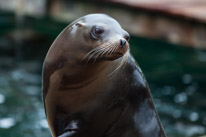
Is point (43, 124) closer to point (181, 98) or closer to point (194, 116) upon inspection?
point (194, 116)

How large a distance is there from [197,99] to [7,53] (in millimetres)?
3387

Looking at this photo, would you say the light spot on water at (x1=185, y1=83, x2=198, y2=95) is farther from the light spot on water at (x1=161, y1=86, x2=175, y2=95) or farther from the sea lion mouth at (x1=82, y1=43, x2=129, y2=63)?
the sea lion mouth at (x1=82, y1=43, x2=129, y2=63)

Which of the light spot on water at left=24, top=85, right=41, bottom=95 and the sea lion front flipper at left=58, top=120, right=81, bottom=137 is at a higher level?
the sea lion front flipper at left=58, top=120, right=81, bottom=137

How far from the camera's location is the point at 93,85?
3.75 meters

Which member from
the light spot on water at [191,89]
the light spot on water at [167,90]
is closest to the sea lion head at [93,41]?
the light spot on water at [167,90]

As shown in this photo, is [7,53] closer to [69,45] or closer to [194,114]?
[194,114]

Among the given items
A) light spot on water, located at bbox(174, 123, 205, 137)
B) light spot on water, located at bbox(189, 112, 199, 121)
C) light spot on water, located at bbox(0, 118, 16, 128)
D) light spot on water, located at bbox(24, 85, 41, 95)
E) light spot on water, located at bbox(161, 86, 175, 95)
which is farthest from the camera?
light spot on water, located at bbox(161, 86, 175, 95)

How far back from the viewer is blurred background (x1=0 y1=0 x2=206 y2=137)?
23.6 feet

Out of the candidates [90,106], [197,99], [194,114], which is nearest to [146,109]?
[90,106]

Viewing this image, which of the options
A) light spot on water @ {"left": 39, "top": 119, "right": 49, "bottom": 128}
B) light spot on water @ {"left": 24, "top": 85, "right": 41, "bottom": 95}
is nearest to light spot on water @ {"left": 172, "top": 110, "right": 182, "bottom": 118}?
light spot on water @ {"left": 39, "top": 119, "right": 49, "bottom": 128}

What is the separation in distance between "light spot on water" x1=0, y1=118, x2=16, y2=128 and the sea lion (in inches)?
112

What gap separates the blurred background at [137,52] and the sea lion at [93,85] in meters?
2.63

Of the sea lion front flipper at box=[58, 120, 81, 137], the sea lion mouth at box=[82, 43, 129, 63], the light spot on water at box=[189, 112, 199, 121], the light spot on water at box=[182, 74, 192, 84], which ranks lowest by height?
the light spot on water at box=[182, 74, 192, 84]

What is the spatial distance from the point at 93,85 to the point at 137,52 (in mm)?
6271
